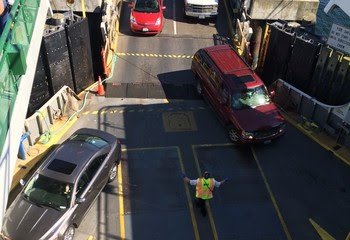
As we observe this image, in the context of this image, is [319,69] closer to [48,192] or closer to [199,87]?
[199,87]

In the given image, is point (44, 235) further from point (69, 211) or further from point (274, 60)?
point (274, 60)

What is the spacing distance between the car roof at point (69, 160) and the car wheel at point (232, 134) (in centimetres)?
448

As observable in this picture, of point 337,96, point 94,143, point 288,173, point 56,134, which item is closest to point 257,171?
point 288,173

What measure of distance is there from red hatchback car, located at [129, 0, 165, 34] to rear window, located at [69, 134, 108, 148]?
9.00 m

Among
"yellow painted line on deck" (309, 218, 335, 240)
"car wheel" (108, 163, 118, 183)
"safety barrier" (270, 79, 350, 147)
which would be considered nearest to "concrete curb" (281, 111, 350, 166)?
"safety barrier" (270, 79, 350, 147)

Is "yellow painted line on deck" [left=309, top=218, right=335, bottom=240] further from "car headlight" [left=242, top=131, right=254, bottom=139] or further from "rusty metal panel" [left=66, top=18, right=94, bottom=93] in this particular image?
"rusty metal panel" [left=66, top=18, right=94, bottom=93]

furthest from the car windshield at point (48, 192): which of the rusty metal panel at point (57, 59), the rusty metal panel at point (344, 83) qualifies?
the rusty metal panel at point (344, 83)

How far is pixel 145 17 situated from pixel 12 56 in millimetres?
11566

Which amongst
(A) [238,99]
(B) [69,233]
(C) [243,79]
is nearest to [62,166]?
(B) [69,233]

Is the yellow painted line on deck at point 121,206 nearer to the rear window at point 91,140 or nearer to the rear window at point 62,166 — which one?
the rear window at point 91,140

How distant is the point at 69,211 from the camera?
940 cm

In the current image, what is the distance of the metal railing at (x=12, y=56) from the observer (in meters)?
7.26

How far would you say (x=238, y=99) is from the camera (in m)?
13.2

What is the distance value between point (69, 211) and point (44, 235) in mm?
807
